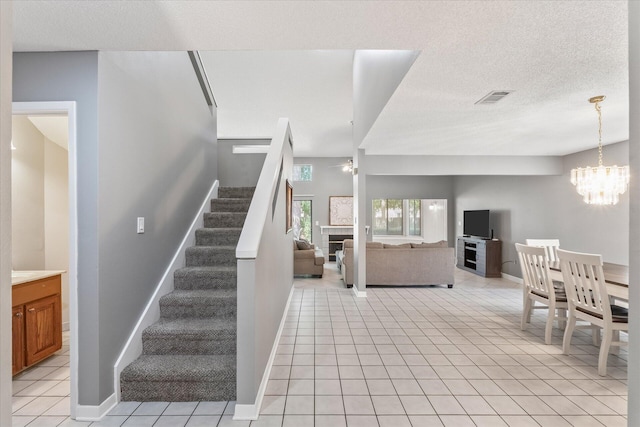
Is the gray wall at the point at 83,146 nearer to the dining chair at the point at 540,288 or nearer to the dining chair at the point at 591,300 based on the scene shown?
the dining chair at the point at 591,300

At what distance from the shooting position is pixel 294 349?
3.34 meters

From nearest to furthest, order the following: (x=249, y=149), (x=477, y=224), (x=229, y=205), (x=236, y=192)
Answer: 1. (x=229, y=205)
2. (x=236, y=192)
3. (x=249, y=149)
4. (x=477, y=224)

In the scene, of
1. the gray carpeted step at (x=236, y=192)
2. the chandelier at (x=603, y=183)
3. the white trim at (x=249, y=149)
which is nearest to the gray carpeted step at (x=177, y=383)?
the gray carpeted step at (x=236, y=192)

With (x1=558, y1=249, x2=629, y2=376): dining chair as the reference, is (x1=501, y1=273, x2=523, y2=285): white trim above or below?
below

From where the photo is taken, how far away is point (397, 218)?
38.7 ft

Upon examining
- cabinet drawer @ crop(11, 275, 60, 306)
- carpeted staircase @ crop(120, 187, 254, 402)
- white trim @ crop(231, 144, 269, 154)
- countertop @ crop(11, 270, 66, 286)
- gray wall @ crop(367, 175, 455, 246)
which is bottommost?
carpeted staircase @ crop(120, 187, 254, 402)

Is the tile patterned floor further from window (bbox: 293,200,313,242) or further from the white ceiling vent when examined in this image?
window (bbox: 293,200,313,242)

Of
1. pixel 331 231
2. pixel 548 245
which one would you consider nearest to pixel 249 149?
pixel 331 231

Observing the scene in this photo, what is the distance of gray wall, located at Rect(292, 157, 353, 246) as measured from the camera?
10789 mm

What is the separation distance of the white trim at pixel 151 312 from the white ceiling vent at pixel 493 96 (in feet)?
10.6

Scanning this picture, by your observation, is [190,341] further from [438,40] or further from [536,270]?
[536,270]

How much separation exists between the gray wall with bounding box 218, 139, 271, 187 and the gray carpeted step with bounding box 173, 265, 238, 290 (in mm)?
3802

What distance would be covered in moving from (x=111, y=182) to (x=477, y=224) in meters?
7.80

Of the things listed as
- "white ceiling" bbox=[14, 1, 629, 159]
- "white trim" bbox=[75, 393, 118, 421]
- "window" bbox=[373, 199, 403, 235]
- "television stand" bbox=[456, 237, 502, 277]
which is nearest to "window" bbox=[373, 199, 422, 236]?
"window" bbox=[373, 199, 403, 235]
